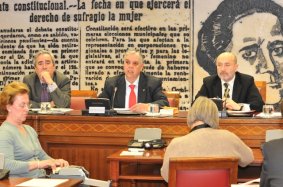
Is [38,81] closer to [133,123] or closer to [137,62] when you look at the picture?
[137,62]

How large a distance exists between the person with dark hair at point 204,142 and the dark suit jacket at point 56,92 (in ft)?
8.14

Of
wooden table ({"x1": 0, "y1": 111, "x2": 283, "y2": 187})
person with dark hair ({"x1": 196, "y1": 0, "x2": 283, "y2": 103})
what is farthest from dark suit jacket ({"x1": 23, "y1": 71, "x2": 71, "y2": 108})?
person with dark hair ({"x1": 196, "y1": 0, "x2": 283, "y2": 103})

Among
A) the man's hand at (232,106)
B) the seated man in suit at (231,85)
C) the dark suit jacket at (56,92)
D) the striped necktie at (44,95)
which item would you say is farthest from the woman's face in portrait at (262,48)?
the striped necktie at (44,95)

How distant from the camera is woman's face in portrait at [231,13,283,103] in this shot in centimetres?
727

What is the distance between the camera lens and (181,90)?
753 centimetres

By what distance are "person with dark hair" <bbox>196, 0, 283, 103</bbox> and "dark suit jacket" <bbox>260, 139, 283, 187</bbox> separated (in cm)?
484

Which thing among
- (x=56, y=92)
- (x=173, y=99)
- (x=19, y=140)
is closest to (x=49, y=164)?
(x=19, y=140)

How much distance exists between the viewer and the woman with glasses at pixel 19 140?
3.90m

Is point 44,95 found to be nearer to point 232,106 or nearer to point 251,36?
point 232,106

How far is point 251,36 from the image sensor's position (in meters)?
7.32

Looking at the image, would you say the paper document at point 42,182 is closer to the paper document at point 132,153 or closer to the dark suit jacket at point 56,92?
the paper document at point 132,153

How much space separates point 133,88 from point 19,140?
2206 mm

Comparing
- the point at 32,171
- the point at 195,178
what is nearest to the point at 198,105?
the point at 195,178

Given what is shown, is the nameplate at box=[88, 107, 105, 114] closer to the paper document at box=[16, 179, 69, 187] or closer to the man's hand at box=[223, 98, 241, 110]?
the man's hand at box=[223, 98, 241, 110]
